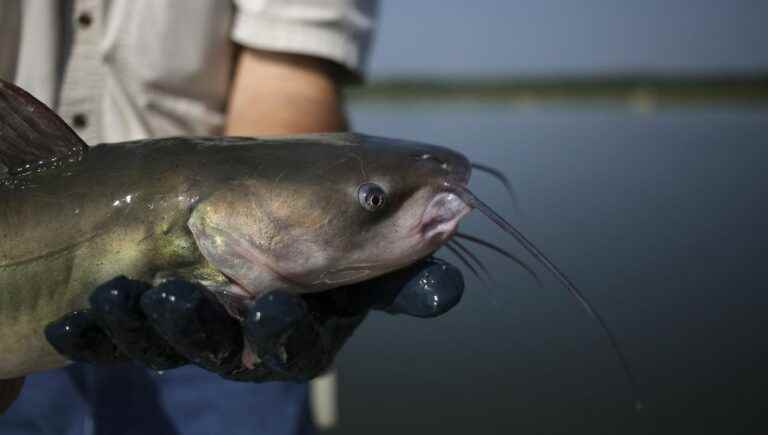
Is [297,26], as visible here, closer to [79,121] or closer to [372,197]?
[79,121]

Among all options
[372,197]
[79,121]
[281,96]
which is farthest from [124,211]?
[281,96]

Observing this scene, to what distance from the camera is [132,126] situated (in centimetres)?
263

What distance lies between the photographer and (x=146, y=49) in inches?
101

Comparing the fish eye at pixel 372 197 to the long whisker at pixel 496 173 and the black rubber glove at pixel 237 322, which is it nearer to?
the black rubber glove at pixel 237 322

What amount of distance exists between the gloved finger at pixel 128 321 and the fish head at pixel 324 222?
0.18 m

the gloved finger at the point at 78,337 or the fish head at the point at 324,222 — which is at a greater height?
the fish head at the point at 324,222

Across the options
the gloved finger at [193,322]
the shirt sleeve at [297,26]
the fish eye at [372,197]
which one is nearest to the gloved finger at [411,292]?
the fish eye at [372,197]

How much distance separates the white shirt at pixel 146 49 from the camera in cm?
248

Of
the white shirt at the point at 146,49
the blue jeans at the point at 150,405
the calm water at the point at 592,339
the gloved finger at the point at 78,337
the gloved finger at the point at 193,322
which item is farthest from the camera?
the calm water at the point at 592,339

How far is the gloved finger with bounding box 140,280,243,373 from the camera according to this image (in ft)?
5.41

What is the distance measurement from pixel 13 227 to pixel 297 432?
4.13 feet

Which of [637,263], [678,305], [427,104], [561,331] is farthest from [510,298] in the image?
[427,104]

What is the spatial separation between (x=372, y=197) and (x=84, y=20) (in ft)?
4.09

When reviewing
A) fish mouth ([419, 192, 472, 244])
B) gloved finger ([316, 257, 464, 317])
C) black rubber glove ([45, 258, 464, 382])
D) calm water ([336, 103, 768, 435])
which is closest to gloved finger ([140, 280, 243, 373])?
Result: black rubber glove ([45, 258, 464, 382])
